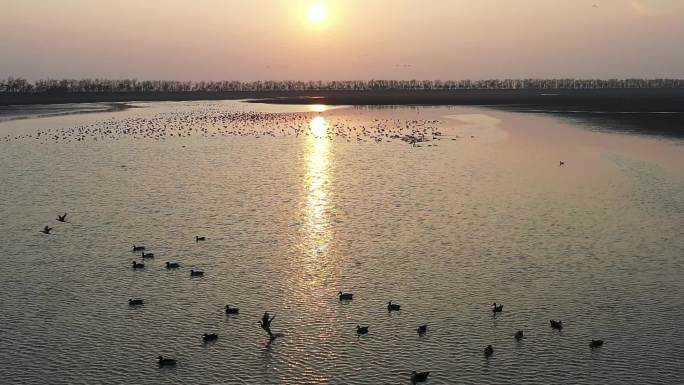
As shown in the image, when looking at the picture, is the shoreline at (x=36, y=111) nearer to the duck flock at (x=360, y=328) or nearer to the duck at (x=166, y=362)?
the duck flock at (x=360, y=328)

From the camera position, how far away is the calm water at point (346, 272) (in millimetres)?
15750

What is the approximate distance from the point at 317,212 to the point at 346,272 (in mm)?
9731

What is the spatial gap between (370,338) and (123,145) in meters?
52.3

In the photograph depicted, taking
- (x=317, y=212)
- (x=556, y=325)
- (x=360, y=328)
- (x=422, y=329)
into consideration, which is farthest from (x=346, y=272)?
(x=317, y=212)

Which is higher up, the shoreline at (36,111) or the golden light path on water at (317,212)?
the shoreline at (36,111)

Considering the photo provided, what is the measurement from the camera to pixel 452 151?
57.9 meters

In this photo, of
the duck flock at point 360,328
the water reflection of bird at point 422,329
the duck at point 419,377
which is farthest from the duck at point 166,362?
the water reflection of bird at point 422,329

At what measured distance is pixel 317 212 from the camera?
1258 inches

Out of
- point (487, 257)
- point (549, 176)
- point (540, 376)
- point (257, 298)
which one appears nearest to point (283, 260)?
point (257, 298)

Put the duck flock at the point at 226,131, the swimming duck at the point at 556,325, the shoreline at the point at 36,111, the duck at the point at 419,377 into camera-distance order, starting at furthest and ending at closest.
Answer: the shoreline at the point at 36,111 < the duck flock at the point at 226,131 < the swimming duck at the point at 556,325 < the duck at the point at 419,377

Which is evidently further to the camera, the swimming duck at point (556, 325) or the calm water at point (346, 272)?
the swimming duck at point (556, 325)

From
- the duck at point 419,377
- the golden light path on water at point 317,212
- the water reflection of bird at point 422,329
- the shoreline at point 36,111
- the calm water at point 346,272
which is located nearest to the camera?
the duck at point 419,377

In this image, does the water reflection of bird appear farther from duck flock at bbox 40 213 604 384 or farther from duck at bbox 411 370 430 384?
duck at bbox 411 370 430 384

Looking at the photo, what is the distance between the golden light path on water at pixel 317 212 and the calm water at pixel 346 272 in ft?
0.49
